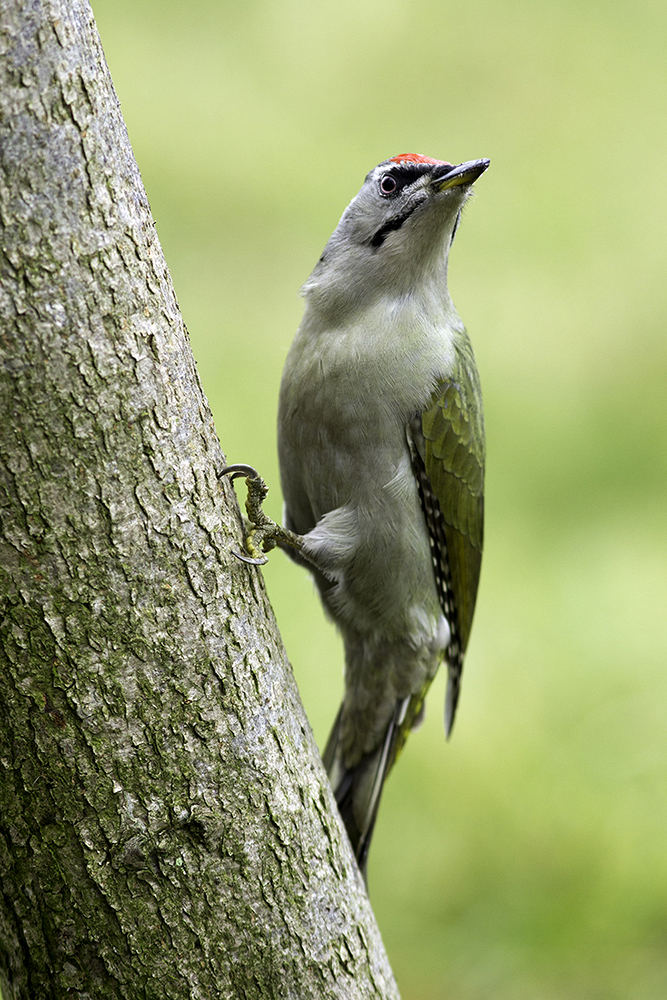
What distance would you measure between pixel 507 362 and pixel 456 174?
4.06m

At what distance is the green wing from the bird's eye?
0.48m

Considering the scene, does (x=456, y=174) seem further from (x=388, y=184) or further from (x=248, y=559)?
(x=248, y=559)

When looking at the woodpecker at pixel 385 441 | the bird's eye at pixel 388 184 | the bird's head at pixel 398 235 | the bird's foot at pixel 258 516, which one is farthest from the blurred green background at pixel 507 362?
the bird's eye at pixel 388 184

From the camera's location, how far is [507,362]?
21.1 feet

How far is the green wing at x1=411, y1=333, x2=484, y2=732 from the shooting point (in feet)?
8.69

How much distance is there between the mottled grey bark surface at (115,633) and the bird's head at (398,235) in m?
1.06

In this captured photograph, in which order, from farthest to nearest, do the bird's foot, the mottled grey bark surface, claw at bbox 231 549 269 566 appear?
the bird's foot, claw at bbox 231 549 269 566, the mottled grey bark surface

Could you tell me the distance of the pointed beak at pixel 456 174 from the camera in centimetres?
243

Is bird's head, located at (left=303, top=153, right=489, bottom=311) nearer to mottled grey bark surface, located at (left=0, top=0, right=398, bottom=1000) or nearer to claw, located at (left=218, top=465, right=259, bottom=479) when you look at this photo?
claw, located at (left=218, top=465, right=259, bottom=479)

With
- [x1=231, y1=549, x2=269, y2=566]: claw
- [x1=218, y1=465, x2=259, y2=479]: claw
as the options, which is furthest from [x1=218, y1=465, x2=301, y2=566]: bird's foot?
[x1=231, y1=549, x2=269, y2=566]: claw

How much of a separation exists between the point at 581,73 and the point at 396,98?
4.97 ft

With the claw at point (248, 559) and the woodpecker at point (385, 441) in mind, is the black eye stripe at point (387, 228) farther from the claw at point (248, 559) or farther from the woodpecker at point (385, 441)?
the claw at point (248, 559)

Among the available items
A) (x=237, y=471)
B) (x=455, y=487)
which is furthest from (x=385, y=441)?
(x=237, y=471)

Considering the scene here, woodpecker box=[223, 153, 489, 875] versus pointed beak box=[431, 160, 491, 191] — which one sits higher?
pointed beak box=[431, 160, 491, 191]
